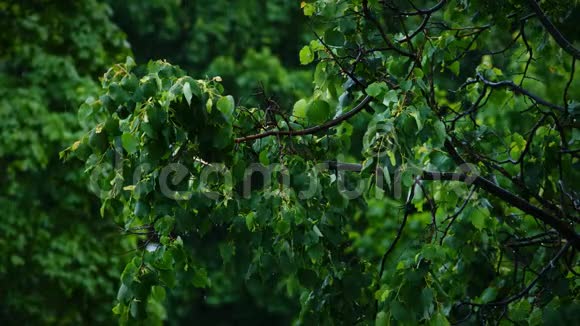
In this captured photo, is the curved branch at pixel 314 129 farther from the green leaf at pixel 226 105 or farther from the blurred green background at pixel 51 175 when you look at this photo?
the blurred green background at pixel 51 175

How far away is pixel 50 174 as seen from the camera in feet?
23.9

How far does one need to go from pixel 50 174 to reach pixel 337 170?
14.8 ft

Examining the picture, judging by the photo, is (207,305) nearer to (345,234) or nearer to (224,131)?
(345,234)

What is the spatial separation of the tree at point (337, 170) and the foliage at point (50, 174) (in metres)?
3.86

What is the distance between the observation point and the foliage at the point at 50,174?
7.08 meters


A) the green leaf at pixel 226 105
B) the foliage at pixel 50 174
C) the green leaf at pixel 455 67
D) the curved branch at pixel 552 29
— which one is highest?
the foliage at pixel 50 174

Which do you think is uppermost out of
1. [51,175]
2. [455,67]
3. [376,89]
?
[51,175]

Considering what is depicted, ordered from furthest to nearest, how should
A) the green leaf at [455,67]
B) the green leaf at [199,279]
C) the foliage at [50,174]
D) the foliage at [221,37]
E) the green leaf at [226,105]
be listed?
the foliage at [221,37] < the foliage at [50,174] < the green leaf at [455,67] < the green leaf at [199,279] < the green leaf at [226,105]

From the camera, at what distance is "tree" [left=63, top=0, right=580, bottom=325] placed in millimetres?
2719

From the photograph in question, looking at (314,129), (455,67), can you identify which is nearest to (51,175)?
(455,67)

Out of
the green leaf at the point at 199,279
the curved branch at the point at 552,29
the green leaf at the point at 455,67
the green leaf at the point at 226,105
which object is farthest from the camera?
the green leaf at the point at 455,67

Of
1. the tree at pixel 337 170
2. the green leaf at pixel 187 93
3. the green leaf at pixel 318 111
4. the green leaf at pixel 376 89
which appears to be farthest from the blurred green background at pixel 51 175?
the green leaf at pixel 187 93

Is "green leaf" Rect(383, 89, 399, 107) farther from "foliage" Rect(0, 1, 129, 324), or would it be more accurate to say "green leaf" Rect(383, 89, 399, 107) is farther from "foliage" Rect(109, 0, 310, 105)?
"foliage" Rect(109, 0, 310, 105)

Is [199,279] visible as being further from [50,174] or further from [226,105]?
[50,174]
